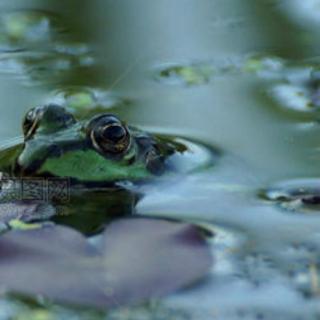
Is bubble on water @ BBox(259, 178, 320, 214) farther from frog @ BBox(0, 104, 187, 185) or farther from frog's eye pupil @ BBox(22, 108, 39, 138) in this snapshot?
frog's eye pupil @ BBox(22, 108, 39, 138)

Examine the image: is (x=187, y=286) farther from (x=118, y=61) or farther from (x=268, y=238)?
(x=118, y=61)

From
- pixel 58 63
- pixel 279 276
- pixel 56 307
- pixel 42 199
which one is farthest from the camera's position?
pixel 58 63

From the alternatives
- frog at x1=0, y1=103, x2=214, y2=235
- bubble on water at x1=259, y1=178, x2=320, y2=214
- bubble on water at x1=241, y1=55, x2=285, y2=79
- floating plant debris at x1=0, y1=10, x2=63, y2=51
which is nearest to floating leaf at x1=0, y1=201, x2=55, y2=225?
frog at x1=0, y1=103, x2=214, y2=235

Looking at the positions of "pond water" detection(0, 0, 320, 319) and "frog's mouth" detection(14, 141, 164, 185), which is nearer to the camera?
"pond water" detection(0, 0, 320, 319)

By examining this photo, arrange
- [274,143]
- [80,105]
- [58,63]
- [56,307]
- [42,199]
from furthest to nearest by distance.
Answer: [58,63]
[80,105]
[274,143]
[42,199]
[56,307]

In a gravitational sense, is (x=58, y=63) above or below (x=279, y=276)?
above

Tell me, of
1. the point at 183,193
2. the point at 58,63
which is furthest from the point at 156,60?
the point at 183,193
